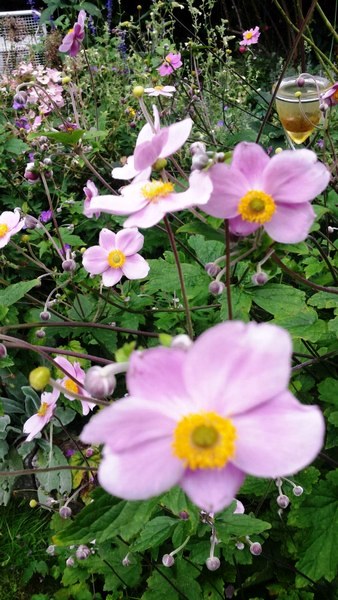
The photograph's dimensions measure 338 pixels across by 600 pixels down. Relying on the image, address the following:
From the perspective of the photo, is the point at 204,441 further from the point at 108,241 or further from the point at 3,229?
the point at 3,229

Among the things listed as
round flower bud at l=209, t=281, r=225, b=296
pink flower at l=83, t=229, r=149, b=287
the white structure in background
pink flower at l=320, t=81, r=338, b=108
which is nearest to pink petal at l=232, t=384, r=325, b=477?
round flower bud at l=209, t=281, r=225, b=296

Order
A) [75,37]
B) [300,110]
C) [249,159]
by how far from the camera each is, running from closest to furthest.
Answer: [249,159]
[300,110]
[75,37]

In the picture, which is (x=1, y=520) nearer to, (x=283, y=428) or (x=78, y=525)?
(x=78, y=525)

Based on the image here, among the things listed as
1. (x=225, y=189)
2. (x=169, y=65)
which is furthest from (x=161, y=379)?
(x=169, y=65)

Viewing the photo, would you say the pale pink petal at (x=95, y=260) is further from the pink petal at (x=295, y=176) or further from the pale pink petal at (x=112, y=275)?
the pink petal at (x=295, y=176)

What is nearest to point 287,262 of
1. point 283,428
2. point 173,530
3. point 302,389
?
point 302,389

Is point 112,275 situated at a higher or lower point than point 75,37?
lower

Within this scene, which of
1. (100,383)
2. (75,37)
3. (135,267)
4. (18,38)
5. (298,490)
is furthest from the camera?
(18,38)

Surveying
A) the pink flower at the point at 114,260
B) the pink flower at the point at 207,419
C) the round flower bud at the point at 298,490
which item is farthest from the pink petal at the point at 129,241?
the pink flower at the point at 207,419
